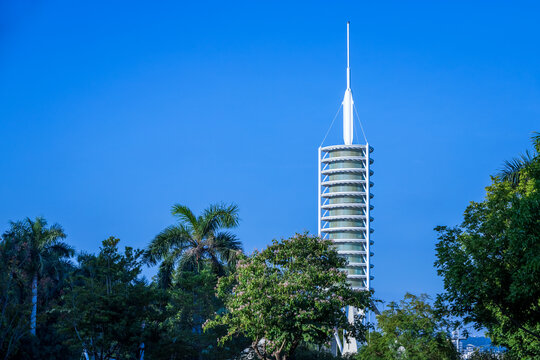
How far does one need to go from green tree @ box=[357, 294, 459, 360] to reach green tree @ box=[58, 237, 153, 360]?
34.5 ft

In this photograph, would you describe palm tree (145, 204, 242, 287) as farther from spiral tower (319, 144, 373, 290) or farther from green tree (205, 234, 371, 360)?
spiral tower (319, 144, 373, 290)

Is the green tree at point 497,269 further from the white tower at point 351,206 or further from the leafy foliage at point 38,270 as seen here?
the white tower at point 351,206

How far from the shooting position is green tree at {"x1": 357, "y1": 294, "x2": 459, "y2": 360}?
27.5m

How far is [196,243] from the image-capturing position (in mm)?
42781

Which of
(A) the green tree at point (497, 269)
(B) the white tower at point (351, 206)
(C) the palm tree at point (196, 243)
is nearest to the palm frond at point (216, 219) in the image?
(C) the palm tree at point (196, 243)

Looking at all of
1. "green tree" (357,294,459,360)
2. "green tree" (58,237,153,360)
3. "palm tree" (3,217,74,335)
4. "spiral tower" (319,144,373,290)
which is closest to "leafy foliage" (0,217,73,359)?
"palm tree" (3,217,74,335)

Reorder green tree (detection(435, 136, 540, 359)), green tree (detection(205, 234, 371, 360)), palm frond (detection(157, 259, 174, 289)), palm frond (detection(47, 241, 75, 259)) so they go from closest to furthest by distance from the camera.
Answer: green tree (detection(435, 136, 540, 359))
green tree (detection(205, 234, 371, 360))
palm frond (detection(157, 259, 174, 289))
palm frond (detection(47, 241, 75, 259))

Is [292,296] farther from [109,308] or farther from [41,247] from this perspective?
[41,247]

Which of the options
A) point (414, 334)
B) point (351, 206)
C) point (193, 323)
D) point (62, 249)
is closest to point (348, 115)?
point (351, 206)

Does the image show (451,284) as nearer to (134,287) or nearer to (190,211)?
(134,287)

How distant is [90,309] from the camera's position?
28.1m

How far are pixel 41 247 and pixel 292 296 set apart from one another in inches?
959

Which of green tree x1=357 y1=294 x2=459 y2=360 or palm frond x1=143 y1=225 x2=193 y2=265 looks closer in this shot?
green tree x1=357 y1=294 x2=459 y2=360

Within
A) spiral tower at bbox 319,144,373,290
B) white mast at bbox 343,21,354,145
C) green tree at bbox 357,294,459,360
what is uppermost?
white mast at bbox 343,21,354,145
